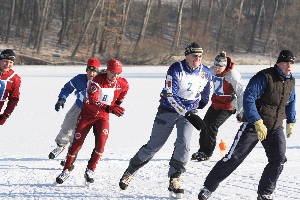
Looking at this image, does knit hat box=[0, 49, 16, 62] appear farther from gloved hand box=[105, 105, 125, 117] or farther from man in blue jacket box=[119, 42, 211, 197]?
man in blue jacket box=[119, 42, 211, 197]

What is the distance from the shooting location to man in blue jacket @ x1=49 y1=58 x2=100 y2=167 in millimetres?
6984

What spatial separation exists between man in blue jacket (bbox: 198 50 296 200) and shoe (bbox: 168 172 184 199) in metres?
0.27

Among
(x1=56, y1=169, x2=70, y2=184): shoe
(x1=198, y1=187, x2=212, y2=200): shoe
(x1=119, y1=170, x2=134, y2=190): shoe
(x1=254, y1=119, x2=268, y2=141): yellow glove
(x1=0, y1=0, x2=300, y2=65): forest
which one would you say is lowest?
(x1=0, y1=0, x2=300, y2=65): forest

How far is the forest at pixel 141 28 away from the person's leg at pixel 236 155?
33.0 m

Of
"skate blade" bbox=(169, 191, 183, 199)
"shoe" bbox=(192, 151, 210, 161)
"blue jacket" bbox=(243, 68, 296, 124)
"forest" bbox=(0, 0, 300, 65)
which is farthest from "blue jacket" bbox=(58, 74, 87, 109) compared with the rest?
"forest" bbox=(0, 0, 300, 65)

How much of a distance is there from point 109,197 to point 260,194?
62.6 inches

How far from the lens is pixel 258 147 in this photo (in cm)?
879

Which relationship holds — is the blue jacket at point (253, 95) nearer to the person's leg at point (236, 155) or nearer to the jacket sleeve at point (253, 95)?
the jacket sleeve at point (253, 95)

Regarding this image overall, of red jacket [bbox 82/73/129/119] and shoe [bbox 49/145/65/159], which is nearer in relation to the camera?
red jacket [bbox 82/73/129/119]

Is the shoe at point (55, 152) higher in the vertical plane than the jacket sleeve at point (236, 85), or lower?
lower

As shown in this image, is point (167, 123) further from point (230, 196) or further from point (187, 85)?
point (230, 196)

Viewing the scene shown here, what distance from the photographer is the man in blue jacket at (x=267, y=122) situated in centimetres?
539

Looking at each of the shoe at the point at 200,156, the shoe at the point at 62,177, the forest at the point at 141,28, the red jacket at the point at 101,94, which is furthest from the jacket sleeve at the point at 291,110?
the forest at the point at 141,28

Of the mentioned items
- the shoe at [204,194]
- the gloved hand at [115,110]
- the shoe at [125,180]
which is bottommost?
the shoe at [125,180]
